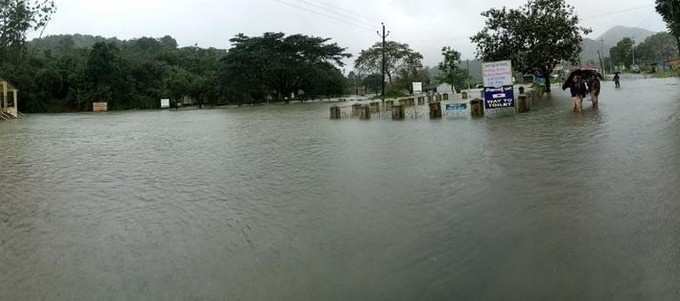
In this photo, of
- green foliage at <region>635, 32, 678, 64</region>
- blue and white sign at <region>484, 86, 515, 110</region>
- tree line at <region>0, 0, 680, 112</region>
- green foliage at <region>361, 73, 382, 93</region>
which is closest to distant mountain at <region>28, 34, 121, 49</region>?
tree line at <region>0, 0, 680, 112</region>

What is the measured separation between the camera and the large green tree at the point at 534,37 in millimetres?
32375

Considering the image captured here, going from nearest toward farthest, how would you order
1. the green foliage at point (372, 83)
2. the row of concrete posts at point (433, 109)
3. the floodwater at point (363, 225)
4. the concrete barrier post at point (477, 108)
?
1. the floodwater at point (363, 225)
2. the concrete barrier post at point (477, 108)
3. the row of concrete posts at point (433, 109)
4. the green foliage at point (372, 83)

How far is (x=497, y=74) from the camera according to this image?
20.4 meters

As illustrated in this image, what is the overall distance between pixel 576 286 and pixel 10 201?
784 centimetres

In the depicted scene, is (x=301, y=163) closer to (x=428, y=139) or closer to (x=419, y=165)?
(x=419, y=165)

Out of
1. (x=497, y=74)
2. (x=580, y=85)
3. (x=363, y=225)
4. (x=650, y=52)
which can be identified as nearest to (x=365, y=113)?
(x=497, y=74)

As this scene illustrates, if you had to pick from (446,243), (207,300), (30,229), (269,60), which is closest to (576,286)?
(446,243)

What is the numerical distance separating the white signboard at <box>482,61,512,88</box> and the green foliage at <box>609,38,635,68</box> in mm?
110053

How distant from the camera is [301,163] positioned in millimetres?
10656

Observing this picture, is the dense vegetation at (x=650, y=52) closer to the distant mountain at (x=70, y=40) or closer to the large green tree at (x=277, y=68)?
the large green tree at (x=277, y=68)

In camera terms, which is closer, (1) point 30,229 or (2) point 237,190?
(1) point 30,229

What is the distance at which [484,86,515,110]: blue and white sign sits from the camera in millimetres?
20766

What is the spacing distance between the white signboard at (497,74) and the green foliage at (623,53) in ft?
361

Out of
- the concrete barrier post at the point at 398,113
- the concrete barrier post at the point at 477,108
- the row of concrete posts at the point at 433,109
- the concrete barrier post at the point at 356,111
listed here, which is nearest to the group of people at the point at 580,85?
the row of concrete posts at the point at 433,109
